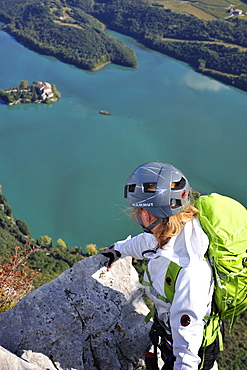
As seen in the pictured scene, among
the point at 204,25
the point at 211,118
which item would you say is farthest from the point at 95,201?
the point at 204,25

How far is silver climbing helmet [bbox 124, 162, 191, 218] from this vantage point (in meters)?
1.84

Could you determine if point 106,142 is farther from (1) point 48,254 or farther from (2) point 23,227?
(1) point 48,254

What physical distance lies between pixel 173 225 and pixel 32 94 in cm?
3788

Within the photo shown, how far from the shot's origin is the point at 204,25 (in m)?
52.2

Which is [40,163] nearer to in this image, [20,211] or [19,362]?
[20,211]

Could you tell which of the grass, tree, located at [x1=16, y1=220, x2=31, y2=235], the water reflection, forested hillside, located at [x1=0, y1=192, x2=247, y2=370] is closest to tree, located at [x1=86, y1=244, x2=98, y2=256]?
forested hillside, located at [x1=0, y1=192, x2=247, y2=370]

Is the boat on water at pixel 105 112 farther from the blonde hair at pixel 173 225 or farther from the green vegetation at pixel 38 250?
the blonde hair at pixel 173 225

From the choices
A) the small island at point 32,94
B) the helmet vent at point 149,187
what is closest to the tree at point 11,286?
the helmet vent at point 149,187

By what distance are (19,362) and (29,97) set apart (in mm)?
37732

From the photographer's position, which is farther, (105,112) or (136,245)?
(105,112)

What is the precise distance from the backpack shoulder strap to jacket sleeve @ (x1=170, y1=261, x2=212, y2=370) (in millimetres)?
54

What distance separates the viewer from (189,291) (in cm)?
159

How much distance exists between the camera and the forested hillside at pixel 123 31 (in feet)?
148

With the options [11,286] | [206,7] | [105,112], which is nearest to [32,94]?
[105,112]
